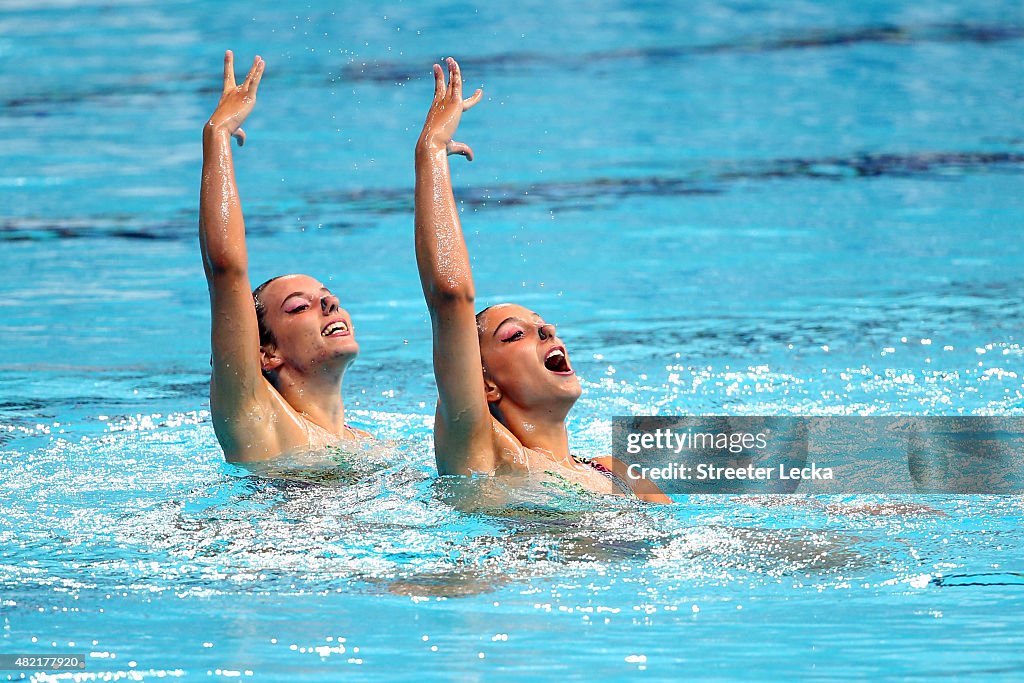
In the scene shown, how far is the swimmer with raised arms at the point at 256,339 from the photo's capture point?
12.3 feet

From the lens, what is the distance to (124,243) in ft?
25.2

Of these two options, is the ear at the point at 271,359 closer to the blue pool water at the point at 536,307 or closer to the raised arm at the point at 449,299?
the blue pool water at the point at 536,307

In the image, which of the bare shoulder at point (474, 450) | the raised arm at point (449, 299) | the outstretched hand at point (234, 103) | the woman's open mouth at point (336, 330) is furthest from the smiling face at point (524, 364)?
the outstretched hand at point (234, 103)

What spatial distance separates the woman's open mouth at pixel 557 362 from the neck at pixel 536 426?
0.11 meters

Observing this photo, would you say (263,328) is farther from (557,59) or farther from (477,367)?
(557,59)

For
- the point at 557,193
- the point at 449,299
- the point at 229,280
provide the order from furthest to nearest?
the point at 557,193, the point at 229,280, the point at 449,299

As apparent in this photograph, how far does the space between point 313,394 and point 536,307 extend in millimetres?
2406

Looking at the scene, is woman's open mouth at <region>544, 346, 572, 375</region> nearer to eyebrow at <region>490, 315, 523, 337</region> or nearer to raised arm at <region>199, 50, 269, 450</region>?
eyebrow at <region>490, 315, 523, 337</region>

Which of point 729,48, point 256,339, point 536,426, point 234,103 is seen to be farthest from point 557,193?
point 536,426

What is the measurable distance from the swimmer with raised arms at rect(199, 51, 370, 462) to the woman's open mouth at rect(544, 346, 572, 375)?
74 cm

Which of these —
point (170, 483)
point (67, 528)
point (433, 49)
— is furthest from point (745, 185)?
point (67, 528)

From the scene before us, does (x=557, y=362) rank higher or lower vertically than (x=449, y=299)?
lower

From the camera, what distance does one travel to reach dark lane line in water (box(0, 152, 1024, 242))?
783 cm

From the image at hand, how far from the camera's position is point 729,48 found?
35.0 feet
